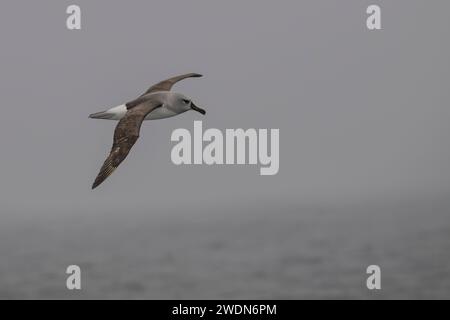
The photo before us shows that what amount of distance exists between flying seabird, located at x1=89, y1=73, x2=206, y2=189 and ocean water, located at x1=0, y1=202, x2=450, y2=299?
94.3 ft

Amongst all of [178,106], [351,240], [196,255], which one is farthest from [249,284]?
[178,106]

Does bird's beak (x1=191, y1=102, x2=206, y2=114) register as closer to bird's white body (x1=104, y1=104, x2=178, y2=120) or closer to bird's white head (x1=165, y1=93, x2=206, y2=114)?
bird's white head (x1=165, y1=93, x2=206, y2=114)

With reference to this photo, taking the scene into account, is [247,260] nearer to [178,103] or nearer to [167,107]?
[178,103]

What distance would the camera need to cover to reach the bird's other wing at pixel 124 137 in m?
17.3

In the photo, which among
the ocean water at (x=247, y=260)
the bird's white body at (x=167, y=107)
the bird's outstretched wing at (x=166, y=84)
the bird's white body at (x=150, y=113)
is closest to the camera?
the bird's white body at (x=150, y=113)

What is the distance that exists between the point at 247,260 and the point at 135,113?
61520 millimetres

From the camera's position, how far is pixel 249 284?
2392 inches

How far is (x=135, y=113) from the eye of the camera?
1900 centimetres

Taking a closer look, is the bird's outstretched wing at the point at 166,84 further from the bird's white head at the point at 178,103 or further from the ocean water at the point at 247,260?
the ocean water at the point at 247,260

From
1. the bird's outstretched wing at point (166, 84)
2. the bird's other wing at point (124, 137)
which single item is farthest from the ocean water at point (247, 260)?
the bird's other wing at point (124, 137)

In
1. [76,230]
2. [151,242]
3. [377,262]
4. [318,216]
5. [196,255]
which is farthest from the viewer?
[76,230]
